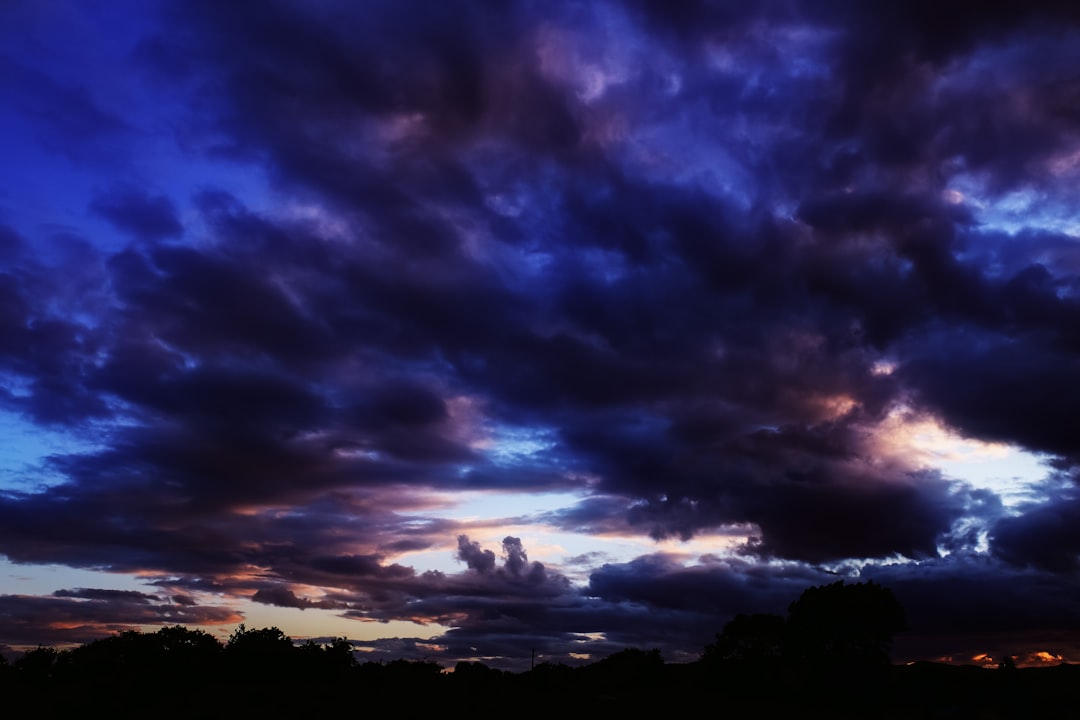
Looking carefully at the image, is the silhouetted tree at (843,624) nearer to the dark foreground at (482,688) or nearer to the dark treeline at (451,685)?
the dark treeline at (451,685)

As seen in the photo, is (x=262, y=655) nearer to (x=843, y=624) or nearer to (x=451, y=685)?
(x=451, y=685)

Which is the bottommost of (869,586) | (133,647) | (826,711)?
(826,711)

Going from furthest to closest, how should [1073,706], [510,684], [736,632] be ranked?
[736,632], [510,684], [1073,706]

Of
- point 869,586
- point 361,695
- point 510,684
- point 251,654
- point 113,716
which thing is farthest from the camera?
point 869,586

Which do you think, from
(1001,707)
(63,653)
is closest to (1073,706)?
(1001,707)

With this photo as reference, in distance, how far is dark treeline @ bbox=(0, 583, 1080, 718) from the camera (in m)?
66.2

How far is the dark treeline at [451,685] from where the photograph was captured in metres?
66.2

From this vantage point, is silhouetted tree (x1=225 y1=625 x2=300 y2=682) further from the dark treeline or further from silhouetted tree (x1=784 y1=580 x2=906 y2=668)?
silhouetted tree (x1=784 y1=580 x2=906 y2=668)

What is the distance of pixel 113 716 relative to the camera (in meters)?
62.9

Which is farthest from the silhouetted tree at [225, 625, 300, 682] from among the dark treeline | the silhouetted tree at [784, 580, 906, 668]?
the silhouetted tree at [784, 580, 906, 668]

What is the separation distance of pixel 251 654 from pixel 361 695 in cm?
2842

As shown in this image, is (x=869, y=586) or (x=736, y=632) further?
(x=736, y=632)

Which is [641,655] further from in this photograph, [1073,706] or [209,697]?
[209,697]

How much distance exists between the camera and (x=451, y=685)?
78.8 m
